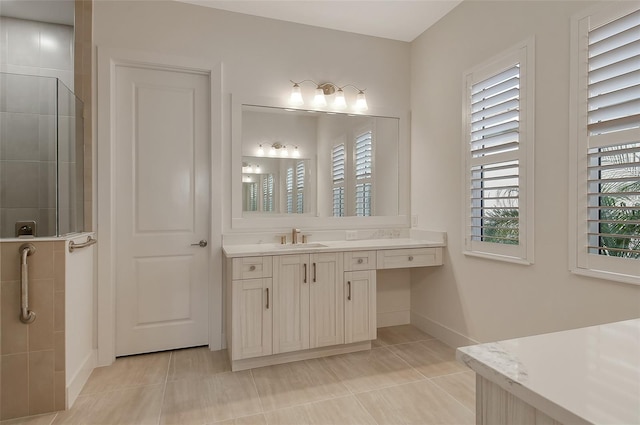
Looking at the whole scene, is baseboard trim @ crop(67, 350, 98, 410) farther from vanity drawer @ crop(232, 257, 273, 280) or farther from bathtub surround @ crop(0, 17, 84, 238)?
vanity drawer @ crop(232, 257, 273, 280)

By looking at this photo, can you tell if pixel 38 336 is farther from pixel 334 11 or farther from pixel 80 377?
pixel 334 11

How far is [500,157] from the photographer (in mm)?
2436

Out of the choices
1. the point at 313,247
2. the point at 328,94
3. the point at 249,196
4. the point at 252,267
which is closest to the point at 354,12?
the point at 328,94

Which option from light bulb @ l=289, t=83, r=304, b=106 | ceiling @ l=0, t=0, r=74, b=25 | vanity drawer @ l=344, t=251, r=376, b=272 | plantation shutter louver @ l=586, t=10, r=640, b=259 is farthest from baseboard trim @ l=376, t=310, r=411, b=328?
ceiling @ l=0, t=0, r=74, b=25

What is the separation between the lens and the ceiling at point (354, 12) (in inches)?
111

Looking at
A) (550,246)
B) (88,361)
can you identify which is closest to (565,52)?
(550,246)

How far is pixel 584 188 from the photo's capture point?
189 cm

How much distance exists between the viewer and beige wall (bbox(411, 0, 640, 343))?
2.00 m

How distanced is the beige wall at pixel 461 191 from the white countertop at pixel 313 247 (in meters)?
0.28

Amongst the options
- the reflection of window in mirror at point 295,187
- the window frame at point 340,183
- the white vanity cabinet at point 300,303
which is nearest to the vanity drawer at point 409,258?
the white vanity cabinet at point 300,303

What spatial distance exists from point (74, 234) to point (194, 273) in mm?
915

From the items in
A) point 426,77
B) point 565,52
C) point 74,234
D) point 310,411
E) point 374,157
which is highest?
point 426,77

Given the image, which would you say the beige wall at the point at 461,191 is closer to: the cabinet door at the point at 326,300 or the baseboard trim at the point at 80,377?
the cabinet door at the point at 326,300

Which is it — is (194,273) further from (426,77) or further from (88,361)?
(426,77)
